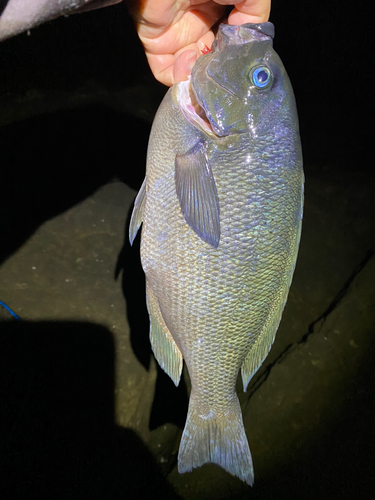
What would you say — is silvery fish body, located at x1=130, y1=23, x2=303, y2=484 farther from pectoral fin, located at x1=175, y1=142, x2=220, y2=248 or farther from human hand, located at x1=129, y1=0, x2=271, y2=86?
human hand, located at x1=129, y1=0, x2=271, y2=86

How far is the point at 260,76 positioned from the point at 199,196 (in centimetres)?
41

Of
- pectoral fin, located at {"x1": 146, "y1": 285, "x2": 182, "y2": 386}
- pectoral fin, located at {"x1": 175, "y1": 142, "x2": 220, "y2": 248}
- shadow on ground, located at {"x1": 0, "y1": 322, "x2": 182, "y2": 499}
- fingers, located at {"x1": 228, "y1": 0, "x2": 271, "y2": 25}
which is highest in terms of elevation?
fingers, located at {"x1": 228, "y1": 0, "x2": 271, "y2": 25}

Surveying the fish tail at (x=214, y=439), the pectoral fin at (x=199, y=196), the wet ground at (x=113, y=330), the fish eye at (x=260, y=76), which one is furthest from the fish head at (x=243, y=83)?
the wet ground at (x=113, y=330)

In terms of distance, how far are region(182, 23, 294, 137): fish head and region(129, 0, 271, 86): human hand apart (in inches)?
6.0

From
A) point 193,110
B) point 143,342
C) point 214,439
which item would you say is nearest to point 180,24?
point 193,110

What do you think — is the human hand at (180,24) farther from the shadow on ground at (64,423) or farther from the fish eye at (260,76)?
the shadow on ground at (64,423)

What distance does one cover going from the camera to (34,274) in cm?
197

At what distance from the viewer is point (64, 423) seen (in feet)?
5.95

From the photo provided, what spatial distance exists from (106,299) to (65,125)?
46.5 inches

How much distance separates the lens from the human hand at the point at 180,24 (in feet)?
3.54

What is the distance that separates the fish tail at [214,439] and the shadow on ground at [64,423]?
840 mm

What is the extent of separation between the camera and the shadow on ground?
1.73 meters

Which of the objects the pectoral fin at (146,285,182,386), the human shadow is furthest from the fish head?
the human shadow

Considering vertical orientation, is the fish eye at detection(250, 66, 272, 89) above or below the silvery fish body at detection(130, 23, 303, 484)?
above
